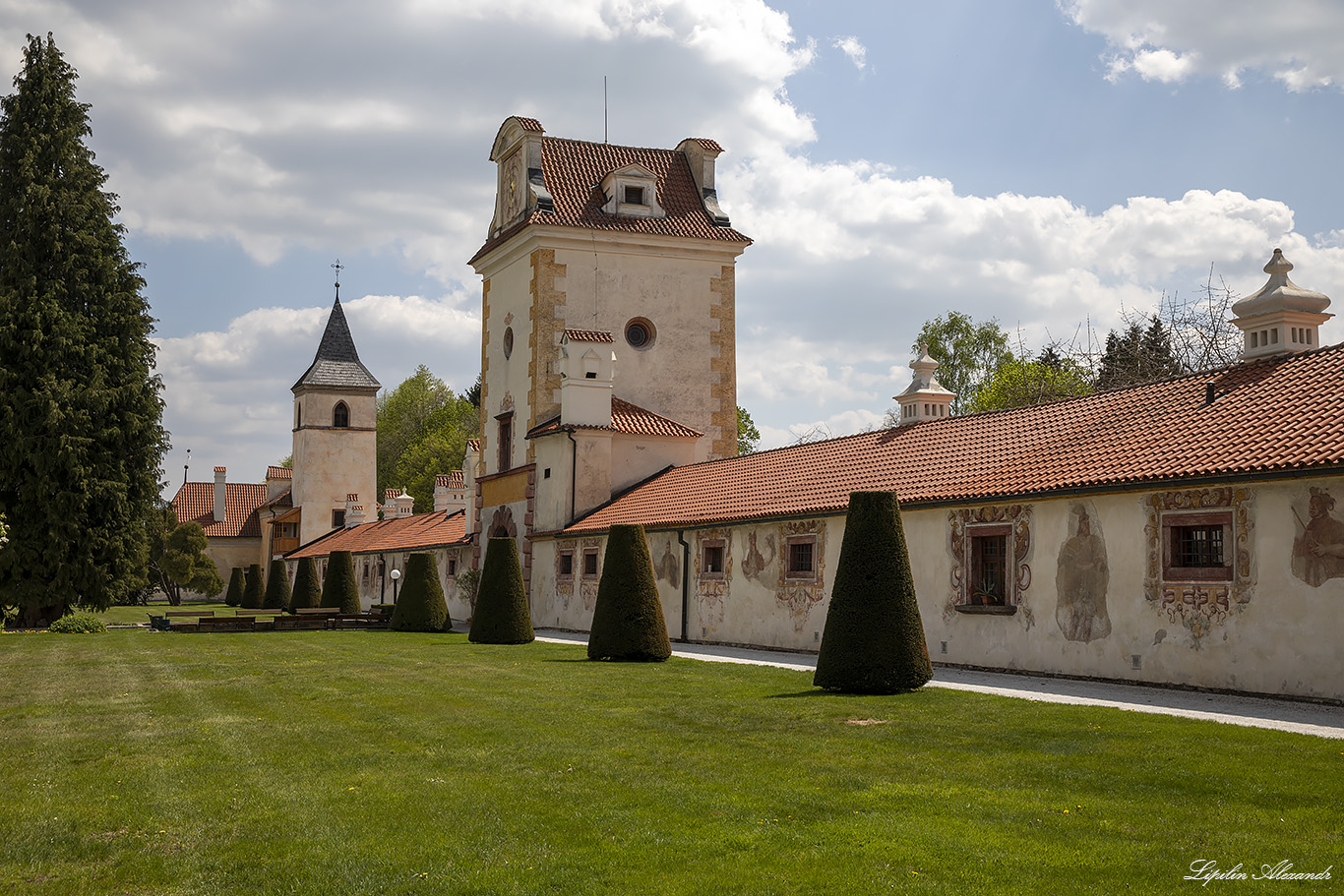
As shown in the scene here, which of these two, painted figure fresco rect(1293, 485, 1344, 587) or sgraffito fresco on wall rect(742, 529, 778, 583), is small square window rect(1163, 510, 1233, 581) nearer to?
painted figure fresco rect(1293, 485, 1344, 587)

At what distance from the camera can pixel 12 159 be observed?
3294cm

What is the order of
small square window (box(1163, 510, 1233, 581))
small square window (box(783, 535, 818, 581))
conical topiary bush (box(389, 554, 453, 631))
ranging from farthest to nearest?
1. conical topiary bush (box(389, 554, 453, 631))
2. small square window (box(783, 535, 818, 581))
3. small square window (box(1163, 510, 1233, 581))

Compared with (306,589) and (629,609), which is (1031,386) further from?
(629,609)

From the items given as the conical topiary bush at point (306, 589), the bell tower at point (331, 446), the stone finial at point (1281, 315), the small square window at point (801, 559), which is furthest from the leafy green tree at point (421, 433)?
the stone finial at point (1281, 315)

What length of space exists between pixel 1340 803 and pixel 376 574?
1881 inches

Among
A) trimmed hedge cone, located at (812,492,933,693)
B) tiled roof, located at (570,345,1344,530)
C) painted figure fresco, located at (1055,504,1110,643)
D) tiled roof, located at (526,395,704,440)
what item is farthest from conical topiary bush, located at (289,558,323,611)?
painted figure fresco, located at (1055,504,1110,643)

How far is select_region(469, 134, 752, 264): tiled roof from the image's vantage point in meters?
36.8

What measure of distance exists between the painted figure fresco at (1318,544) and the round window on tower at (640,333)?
83.8 ft

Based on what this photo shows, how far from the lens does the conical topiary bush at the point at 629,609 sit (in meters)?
20.2

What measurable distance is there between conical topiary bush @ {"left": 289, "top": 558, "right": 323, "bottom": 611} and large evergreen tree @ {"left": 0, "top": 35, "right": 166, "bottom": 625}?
10523mm

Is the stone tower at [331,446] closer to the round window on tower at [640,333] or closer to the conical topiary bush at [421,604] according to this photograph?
the round window on tower at [640,333]

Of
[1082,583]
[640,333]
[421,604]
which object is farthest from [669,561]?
[640,333]

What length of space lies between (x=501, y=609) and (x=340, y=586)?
17.6 m

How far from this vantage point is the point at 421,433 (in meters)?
92.2
